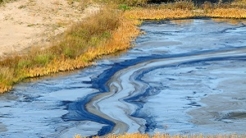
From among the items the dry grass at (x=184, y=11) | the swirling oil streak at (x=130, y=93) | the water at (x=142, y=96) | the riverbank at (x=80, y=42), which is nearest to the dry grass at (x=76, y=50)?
the riverbank at (x=80, y=42)

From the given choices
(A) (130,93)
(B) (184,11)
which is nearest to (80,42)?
(A) (130,93)

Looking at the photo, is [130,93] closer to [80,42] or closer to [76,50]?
[76,50]

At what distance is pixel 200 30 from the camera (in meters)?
33.8

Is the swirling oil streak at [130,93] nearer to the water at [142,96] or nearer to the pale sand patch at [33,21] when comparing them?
the water at [142,96]

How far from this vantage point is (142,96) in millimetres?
19516

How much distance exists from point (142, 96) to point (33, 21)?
15841 mm

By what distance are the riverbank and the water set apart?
645 millimetres

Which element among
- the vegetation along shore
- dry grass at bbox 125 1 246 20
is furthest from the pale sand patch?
dry grass at bbox 125 1 246 20

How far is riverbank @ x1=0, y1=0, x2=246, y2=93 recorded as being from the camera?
74.6 ft

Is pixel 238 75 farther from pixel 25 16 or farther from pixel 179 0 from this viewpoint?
pixel 179 0

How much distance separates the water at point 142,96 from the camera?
1608 cm

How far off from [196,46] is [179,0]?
18697mm

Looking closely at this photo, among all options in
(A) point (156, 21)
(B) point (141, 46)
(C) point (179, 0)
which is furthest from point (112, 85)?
(C) point (179, 0)

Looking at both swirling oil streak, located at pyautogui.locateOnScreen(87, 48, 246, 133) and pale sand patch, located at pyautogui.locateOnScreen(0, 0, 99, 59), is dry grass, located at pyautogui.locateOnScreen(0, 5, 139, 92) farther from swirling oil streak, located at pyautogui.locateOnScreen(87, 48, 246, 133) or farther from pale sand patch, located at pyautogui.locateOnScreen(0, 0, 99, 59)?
swirling oil streak, located at pyautogui.locateOnScreen(87, 48, 246, 133)
